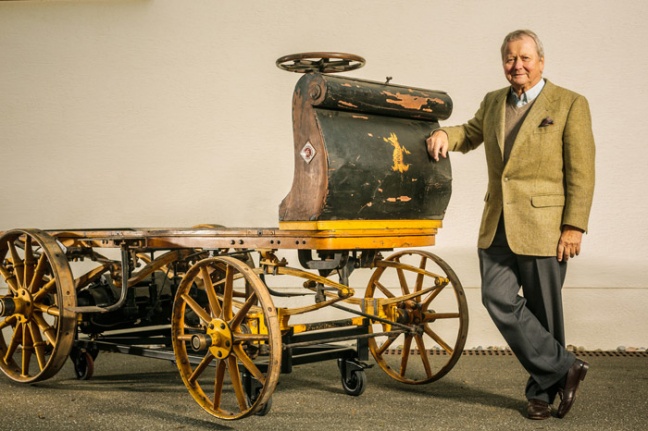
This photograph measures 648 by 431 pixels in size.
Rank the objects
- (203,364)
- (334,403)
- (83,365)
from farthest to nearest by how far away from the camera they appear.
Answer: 1. (83,365)
2. (334,403)
3. (203,364)

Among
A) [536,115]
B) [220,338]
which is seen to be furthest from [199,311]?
[536,115]

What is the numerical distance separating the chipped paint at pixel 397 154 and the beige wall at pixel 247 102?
2.21 meters

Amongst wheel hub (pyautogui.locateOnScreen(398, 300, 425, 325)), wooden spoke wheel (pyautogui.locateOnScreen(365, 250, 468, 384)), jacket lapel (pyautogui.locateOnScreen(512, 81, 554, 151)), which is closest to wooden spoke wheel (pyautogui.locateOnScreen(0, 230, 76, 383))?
wooden spoke wheel (pyautogui.locateOnScreen(365, 250, 468, 384))

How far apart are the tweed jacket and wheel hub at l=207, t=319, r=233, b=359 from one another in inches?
49.7

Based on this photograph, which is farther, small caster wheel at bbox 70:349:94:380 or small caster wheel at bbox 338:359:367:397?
small caster wheel at bbox 70:349:94:380

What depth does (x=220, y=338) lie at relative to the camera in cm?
369

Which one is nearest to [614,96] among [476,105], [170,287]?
[476,105]

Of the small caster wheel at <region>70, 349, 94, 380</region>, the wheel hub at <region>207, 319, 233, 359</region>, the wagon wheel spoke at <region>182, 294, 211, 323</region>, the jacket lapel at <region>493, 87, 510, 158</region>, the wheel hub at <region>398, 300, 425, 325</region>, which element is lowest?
the small caster wheel at <region>70, 349, 94, 380</region>

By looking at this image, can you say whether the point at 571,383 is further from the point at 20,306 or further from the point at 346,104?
the point at 20,306

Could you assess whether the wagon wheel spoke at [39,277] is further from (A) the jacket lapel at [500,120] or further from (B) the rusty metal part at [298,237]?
(A) the jacket lapel at [500,120]

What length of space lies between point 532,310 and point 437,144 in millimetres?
844

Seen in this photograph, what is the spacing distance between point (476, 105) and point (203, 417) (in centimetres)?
308

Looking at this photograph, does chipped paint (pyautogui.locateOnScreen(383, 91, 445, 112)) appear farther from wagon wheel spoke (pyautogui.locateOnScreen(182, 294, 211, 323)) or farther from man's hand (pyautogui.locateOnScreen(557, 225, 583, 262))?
wagon wheel spoke (pyautogui.locateOnScreen(182, 294, 211, 323))

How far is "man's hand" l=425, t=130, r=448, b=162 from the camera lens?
391cm
